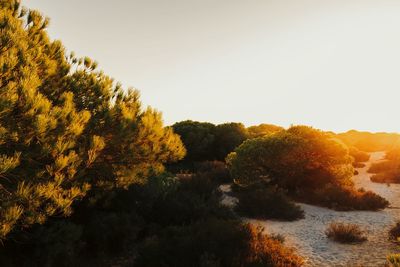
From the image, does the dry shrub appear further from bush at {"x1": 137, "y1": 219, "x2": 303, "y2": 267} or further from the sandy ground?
the sandy ground

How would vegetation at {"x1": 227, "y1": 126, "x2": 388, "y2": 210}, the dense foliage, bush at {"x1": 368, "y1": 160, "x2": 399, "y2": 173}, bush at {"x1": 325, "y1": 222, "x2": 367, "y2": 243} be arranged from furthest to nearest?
bush at {"x1": 368, "y1": 160, "x2": 399, "y2": 173} → vegetation at {"x1": 227, "y1": 126, "x2": 388, "y2": 210} → bush at {"x1": 325, "y1": 222, "x2": 367, "y2": 243} → the dense foliage

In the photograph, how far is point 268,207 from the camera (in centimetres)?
1295

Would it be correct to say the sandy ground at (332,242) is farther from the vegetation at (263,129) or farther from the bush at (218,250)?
the vegetation at (263,129)

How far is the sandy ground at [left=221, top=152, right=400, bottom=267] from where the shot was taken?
26.5ft

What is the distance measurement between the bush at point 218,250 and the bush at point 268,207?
4.58 m

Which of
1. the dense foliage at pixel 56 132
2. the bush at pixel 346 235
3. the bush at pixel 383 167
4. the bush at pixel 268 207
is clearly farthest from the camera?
the bush at pixel 383 167

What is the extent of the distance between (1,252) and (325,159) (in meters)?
14.4

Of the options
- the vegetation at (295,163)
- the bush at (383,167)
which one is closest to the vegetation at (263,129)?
the bush at (383,167)

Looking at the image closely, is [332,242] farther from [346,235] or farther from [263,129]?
[263,129]

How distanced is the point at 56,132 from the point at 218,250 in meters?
4.01

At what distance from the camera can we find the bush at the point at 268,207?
12562 mm

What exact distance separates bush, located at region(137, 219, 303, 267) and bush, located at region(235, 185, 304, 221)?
180 inches

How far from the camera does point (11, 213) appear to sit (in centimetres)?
479

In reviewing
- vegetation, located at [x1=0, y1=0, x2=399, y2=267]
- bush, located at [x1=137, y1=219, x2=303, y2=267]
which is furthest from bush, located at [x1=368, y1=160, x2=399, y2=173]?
bush, located at [x1=137, y1=219, x2=303, y2=267]
